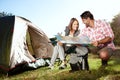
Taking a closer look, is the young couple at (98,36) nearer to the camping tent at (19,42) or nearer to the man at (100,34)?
the man at (100,34)

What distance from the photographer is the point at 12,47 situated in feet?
29.4

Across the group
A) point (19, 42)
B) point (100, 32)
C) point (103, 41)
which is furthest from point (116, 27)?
point (103, 41)

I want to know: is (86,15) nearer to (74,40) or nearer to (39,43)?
(74,40)

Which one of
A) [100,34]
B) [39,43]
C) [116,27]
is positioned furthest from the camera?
[116,27]

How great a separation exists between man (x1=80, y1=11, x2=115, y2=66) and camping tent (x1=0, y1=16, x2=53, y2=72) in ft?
9.80

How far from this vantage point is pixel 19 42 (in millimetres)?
9281

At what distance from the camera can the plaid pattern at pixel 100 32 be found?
20.5ft

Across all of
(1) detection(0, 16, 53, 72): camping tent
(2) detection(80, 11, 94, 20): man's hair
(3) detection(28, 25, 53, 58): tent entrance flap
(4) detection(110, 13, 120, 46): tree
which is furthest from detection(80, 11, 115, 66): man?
(4) detection(110, 13, 120, 46): tree

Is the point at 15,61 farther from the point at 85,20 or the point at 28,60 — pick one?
the point at 85,20

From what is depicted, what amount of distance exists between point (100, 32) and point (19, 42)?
3.69 metres

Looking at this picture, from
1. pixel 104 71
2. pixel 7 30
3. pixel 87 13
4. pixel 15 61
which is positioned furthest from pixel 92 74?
pixel 7 30

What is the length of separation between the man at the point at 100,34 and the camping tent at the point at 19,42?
299 centimetres

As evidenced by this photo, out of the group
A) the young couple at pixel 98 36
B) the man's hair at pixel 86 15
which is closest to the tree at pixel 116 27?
the young couple at pixel 98 36

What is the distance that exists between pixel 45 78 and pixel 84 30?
1.44 m
